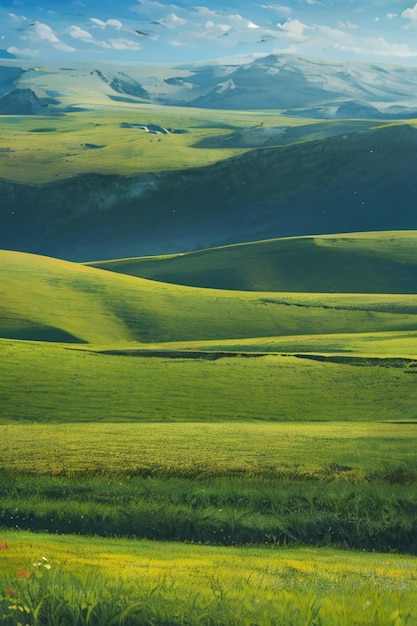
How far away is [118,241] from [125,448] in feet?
557

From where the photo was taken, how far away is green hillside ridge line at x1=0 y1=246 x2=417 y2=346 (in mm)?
58581

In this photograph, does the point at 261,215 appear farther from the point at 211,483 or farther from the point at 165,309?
the point at 211,483

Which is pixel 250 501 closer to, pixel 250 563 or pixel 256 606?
pixel 250 563

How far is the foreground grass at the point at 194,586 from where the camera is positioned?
8555 mm

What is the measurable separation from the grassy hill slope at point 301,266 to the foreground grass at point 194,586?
276 ft

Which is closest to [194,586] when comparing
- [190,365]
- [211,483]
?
[211,483]

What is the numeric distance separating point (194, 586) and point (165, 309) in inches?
2137

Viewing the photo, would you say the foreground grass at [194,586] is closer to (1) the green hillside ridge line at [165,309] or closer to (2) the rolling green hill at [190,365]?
(2) the rolling green hill at [190,365]

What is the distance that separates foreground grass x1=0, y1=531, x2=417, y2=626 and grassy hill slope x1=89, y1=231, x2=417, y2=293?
8422 cm

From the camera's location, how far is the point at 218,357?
126 ft

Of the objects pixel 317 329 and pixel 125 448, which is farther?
pixel 317 329

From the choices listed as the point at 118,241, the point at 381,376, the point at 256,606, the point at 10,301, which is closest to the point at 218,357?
the point at 381,376

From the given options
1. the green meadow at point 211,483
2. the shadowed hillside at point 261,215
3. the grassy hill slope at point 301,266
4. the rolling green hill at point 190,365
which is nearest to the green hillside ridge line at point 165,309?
the rolling green hill at point 190,365

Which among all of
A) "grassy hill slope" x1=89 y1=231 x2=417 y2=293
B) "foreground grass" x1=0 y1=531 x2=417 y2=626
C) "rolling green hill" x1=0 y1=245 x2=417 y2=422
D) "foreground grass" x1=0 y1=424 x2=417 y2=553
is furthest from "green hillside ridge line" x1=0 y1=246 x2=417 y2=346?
"foreground grass" x1=0 y1=531 x2=417 y2=626
